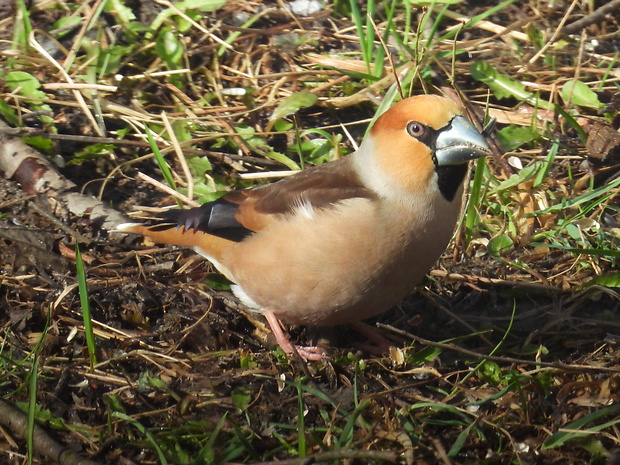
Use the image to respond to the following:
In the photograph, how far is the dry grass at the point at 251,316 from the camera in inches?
113

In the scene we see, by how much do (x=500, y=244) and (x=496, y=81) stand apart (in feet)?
4.16

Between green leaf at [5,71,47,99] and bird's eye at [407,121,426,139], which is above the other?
bird's eye at [407,121,426,139]

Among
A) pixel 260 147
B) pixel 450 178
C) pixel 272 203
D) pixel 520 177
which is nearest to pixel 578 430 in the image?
pixel 450 178

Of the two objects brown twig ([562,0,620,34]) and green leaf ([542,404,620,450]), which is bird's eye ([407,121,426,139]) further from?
brown twig ([562,0,620,34])

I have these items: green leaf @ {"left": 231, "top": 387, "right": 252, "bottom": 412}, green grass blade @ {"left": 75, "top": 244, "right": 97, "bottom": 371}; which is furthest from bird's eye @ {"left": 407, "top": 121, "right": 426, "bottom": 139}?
green grass blade @ {"left": 75, "top": 244, "right": 97, "bottom": 371}

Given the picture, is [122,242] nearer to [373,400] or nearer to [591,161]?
[373,400]

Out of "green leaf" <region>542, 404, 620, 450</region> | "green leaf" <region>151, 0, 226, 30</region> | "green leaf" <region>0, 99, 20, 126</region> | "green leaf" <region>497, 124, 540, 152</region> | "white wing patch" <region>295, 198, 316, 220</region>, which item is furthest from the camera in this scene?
"green leaf" <region>151, 0, 226, 30</region>

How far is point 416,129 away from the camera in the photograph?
3.10 meters

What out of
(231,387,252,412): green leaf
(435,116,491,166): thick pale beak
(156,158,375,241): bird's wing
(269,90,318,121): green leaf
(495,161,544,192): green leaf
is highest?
(435,116,491,166): thick pale beak

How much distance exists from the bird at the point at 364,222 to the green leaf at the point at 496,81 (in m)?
1.68

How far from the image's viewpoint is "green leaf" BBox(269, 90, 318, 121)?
459 cm

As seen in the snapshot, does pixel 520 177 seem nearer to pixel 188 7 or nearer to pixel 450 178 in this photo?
pixel 450 178

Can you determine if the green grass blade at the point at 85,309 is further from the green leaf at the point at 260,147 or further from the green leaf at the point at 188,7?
the green leaf at the point at 188,7

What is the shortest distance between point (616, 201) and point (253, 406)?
231 cm
